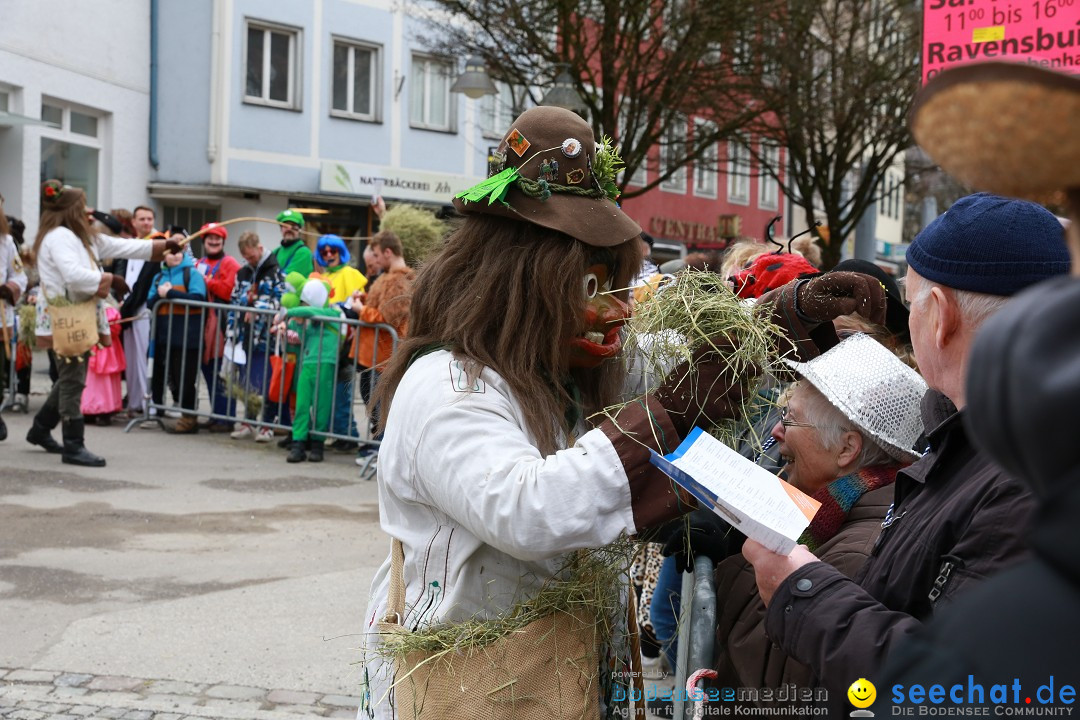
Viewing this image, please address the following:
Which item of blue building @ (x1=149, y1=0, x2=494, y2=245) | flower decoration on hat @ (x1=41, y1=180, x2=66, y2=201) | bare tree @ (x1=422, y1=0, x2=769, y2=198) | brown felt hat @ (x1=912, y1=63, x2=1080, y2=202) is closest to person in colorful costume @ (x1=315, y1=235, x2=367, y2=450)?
flower decoration on hat @ (x1=41, y1=180, x2=66, y2=201)

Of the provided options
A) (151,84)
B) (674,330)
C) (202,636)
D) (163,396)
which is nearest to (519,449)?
(674,330)

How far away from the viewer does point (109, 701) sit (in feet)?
14.7

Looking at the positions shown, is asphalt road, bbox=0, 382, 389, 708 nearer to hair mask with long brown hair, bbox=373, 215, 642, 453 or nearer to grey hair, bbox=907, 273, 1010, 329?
hair mask with long brown hair, bbox=373, 215, 642, 453

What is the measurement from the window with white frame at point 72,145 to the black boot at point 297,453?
10112mm

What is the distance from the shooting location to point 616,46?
15.7 m

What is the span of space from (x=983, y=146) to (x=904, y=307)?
2972 mm

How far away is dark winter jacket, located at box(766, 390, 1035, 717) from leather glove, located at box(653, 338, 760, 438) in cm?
34

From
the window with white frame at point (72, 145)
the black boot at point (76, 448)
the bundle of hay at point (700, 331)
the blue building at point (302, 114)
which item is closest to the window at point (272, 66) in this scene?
the blue building at point (302, 114)

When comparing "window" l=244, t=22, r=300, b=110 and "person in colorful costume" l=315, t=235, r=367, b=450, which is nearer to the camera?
"person in colorful costume" l=315, t=235, r=367, b=450

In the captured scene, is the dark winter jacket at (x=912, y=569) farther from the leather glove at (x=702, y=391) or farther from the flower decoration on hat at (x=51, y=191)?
the flower decoration on hat at (x=51, y=191)

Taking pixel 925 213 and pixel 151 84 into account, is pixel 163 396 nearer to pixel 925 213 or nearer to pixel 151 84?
pixel 151 84

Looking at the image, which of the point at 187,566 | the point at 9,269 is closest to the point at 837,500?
the point at 187,566

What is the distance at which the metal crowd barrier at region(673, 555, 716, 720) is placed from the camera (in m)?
2.47

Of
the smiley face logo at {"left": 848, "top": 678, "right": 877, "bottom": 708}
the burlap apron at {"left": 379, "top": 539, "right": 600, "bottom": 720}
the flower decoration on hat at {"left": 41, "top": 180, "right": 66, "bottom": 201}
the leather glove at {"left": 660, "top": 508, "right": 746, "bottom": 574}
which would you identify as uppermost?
the flower decoration on hat at {"left": 41, "top": 180, "right": 66, "bottom": 201}
